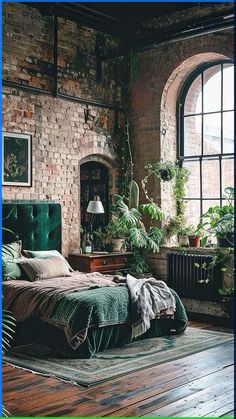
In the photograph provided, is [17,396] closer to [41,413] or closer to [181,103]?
[41,413]

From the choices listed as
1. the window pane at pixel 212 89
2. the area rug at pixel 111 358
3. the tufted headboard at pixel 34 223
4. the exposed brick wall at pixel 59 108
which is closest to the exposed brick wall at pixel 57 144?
the exposed brick wall at pixel 59 108

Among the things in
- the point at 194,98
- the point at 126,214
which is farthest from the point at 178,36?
the point at 126,214

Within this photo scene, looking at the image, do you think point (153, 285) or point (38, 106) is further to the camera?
point (38, 106)

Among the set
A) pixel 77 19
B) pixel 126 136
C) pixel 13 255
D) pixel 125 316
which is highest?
pixel 77 19

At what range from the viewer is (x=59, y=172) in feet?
25.5

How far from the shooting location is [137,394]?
4238 mm

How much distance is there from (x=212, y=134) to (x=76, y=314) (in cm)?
413

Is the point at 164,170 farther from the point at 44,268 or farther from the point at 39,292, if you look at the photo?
the point at 39,292

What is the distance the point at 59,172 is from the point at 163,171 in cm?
169

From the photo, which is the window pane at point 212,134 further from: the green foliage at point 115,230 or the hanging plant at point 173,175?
the green foliage at point 115,230

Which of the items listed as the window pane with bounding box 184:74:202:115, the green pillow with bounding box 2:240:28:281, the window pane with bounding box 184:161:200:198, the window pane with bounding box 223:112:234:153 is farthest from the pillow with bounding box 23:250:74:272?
the window pane with bounding box 184:74:202:115

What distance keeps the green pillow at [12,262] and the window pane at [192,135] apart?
133 inches

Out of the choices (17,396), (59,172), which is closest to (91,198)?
(59,172)

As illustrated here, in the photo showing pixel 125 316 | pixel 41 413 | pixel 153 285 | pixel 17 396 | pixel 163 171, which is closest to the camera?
pixel 41 413
